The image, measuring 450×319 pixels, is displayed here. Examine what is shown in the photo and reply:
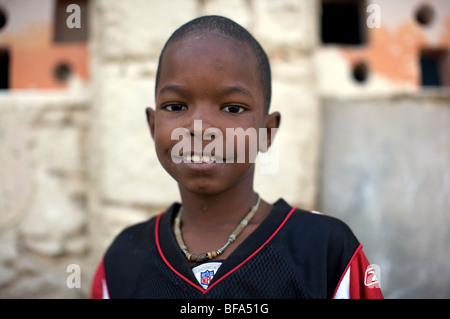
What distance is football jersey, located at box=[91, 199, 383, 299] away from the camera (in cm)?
78

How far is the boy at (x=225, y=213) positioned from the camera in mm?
782

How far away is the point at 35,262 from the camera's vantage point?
1813 millimetres

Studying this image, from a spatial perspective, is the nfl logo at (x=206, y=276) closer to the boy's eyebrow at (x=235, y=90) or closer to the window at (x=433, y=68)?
the boy's eyebrow at (x=235, y=90)

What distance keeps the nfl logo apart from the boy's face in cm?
18

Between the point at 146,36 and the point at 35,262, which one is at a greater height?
the point at 146,36

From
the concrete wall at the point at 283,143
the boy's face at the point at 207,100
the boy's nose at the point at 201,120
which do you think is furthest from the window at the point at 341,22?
the boy's nose at the point at 201,120

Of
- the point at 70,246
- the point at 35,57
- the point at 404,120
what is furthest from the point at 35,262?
the point at 404,120

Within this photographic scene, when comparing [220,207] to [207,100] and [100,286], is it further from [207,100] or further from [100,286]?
[100,286]

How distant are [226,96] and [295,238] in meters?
0.35

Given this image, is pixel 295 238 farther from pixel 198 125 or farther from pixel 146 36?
pixel 146 36

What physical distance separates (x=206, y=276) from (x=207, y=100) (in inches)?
15.2

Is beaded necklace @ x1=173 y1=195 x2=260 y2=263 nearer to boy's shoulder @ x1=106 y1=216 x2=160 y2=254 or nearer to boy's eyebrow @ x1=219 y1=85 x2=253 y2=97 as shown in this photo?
boy's shoulder @ x1=106 y1=216 x2=160 y2=254

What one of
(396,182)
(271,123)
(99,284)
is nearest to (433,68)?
(396,182)
